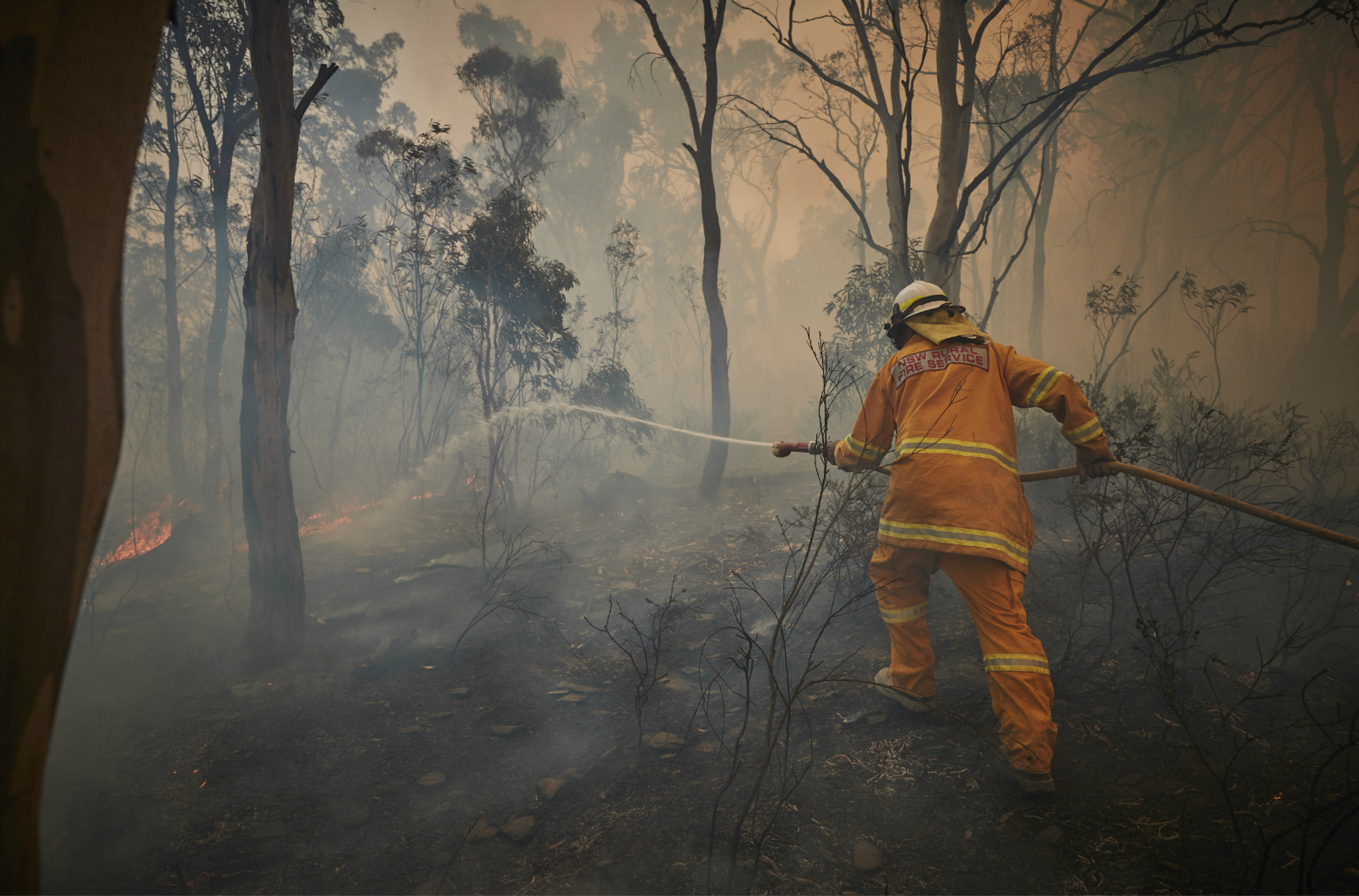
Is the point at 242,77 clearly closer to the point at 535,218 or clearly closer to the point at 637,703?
the point at 535,218

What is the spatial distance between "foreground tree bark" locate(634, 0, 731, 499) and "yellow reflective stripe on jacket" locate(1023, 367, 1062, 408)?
5.26 m

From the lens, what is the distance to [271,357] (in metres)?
4.14

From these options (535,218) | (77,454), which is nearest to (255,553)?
(77,454)

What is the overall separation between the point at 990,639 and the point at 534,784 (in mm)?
2291

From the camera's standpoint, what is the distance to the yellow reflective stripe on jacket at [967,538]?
101 inches

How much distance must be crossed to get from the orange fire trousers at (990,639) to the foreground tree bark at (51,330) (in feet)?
9.15

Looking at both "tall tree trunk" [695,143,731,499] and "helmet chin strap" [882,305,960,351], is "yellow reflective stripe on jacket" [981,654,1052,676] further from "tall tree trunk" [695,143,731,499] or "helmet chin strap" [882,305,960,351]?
"tall tree trunk" [695,143,731,499]

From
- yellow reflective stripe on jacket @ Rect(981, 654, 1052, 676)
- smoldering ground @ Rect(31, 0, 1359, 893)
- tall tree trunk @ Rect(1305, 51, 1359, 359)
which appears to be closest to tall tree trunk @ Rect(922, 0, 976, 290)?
smoldering ground @ Rect(31, 0, 1359, 893)

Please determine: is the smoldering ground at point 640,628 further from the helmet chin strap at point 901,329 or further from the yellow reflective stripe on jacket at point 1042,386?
the yellow reflective stripe on jacket at point 1042,386

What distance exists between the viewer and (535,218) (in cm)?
796

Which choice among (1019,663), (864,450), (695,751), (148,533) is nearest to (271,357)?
(695,751)

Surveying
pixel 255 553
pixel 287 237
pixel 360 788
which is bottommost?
pixel 360 788

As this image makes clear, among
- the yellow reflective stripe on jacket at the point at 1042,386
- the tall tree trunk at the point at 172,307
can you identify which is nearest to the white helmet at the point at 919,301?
the yellow reflective stripe on jacket at the point at 1042,386

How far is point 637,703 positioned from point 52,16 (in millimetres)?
3149
